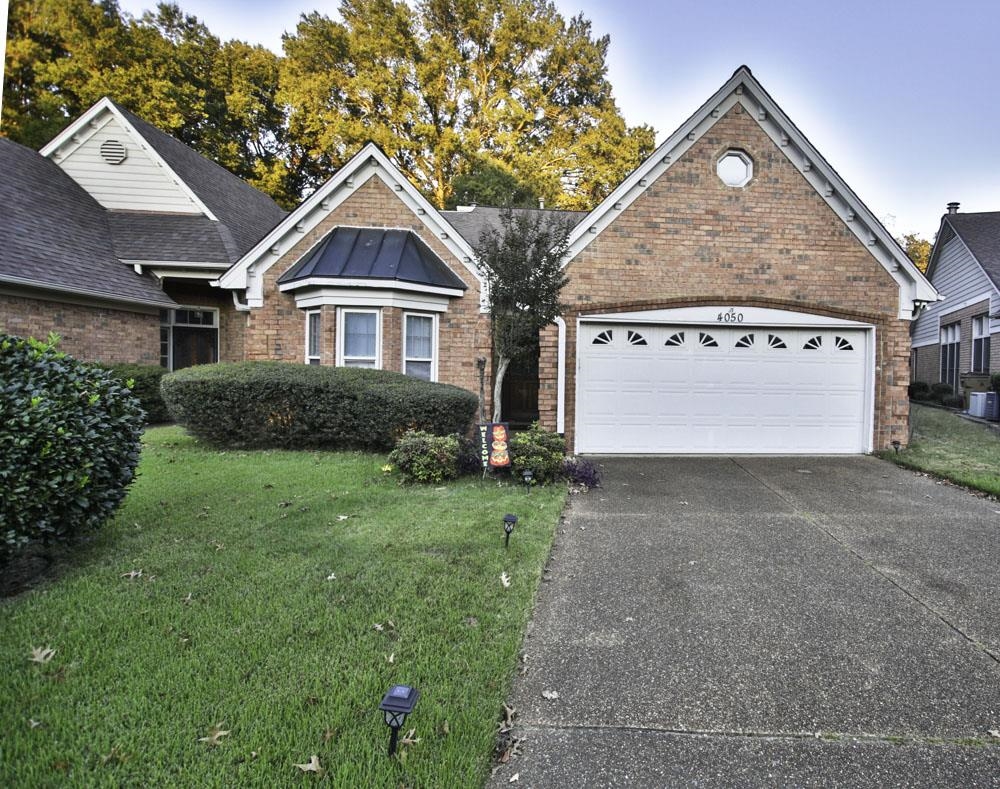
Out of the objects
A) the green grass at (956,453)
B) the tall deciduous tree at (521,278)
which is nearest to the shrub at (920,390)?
the green grass at (956,453)

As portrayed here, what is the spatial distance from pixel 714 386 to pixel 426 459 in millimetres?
5847

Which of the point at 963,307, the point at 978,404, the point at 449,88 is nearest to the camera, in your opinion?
the point at 978,404

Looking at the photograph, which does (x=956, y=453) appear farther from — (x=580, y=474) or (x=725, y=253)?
(x=580, y=474)

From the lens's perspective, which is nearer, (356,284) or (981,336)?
(356,284)

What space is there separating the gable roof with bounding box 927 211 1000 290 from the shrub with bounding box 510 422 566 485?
1806 cm

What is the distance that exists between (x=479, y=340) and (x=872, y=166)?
18.9 metres

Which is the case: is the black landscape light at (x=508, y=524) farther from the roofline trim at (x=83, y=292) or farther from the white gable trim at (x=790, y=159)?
the roofline trim at (x=83, y=292)

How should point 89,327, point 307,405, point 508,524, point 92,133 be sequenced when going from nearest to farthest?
point 508,524 < point 307,405 < point 89,327 < point 92,133

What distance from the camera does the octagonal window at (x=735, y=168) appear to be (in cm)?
990

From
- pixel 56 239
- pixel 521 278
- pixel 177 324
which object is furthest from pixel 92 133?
pixel 521 278

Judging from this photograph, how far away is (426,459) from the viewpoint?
7340 millimetres

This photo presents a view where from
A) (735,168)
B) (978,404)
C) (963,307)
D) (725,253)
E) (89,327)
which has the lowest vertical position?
(978,404)

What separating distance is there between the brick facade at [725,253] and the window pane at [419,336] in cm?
291

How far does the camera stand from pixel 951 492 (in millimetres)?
7434
